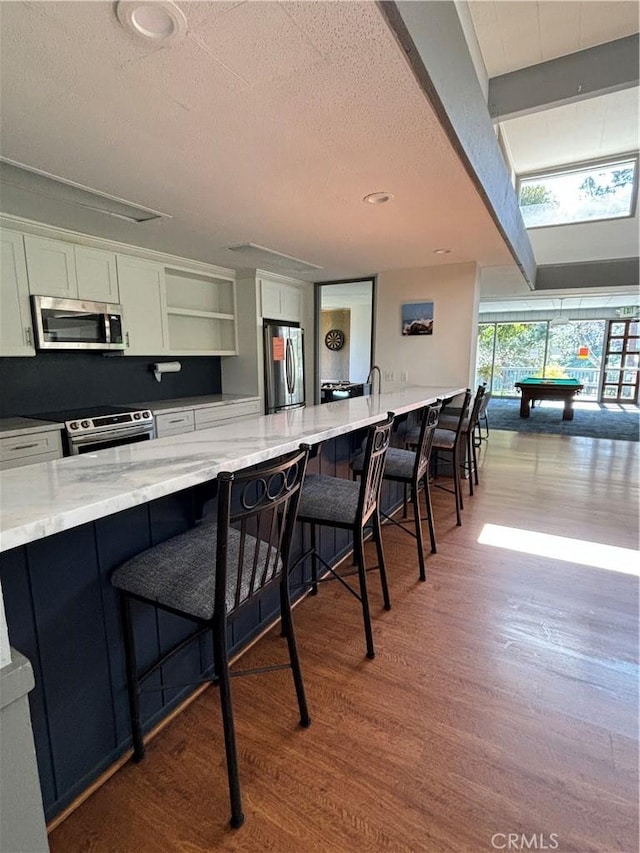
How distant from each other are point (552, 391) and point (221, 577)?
8667 mm

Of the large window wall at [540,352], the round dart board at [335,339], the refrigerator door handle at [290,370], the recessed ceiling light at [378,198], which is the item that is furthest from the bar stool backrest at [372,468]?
the large window wall at [540,352]

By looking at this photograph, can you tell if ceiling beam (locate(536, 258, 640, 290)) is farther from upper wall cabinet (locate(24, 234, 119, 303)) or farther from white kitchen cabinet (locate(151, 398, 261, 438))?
upper wall cabinet (locate(24, 234, 119, 303))

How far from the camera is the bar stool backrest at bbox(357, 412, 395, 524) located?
5.77 feet

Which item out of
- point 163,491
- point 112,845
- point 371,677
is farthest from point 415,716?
point 163,491

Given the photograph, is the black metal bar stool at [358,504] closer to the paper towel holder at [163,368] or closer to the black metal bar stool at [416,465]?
the black metal bar stool at [416,465]

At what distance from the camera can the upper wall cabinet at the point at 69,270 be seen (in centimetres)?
297

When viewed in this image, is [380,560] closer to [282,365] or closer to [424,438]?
[424,438]

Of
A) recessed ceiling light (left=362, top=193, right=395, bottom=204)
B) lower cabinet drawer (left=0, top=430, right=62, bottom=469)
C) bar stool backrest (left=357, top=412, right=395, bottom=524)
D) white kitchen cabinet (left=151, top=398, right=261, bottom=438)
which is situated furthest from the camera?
white kitchen cabinet (left=151, top=398, right=261, bottom=438)

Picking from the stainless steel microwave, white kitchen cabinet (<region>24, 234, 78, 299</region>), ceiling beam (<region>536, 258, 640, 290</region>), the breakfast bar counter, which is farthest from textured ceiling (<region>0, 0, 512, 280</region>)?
ceiling beam (<region>536, 258, 640, 290</region>)

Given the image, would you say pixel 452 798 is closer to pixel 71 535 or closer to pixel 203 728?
pixel 203 728

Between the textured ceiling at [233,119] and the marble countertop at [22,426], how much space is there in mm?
1392

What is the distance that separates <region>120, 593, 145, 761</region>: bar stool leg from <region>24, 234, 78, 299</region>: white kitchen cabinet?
2695 mm

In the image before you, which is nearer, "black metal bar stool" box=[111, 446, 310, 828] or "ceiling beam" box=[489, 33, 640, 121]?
"black metal bar stool" box=[111, 446, 310, 828]

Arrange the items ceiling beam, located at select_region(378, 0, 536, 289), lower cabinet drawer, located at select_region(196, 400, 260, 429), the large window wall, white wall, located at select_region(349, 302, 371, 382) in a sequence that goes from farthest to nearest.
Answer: the large window wall < white wall, located at select_region(349, 302, 371, 382) < lower cabinet drawer, located at select_region(196, 400, 260, 429) < ceiling beam, located at select_region(378, 0, 536, 289)
